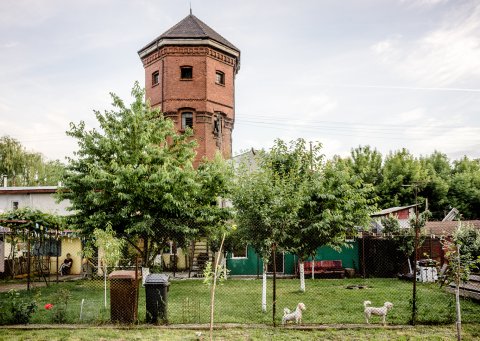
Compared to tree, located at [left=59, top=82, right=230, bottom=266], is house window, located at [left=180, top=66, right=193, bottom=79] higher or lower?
higher

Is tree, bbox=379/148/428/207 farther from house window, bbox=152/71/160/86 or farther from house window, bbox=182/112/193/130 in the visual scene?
house window, bbox=152/71/160/86

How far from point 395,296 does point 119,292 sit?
8936 millimetres

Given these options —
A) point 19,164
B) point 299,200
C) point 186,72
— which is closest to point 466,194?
point 186,72

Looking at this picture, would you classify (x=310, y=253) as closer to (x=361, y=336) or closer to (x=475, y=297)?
(x=475, y=297)

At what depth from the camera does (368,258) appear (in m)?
21.8

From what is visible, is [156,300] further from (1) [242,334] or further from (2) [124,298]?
(1) [242,334]

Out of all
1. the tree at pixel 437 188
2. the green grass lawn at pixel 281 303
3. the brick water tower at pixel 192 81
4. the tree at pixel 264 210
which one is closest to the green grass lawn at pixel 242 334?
the green grass lawn at pixel 281 303

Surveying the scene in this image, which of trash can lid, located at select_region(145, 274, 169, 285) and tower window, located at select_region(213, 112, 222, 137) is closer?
trash can lid, located at select_region(145, 274, 169, 285)

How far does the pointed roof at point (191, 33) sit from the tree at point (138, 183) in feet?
34.2

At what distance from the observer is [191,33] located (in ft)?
86.2

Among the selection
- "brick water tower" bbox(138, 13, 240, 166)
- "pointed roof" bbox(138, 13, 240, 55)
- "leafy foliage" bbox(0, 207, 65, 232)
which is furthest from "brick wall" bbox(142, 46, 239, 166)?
"leafy foliage" bbox(0, 207, 65, 232)

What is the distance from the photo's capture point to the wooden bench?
68.2 feet

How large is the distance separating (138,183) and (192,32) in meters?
15.2

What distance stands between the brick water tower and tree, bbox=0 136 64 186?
2000cm
